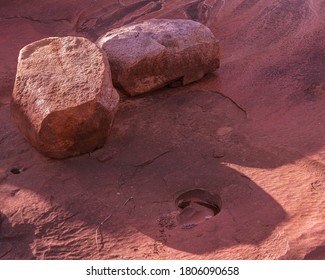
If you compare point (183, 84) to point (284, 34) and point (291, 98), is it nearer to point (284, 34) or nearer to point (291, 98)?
point (291, 98)

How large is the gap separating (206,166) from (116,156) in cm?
75

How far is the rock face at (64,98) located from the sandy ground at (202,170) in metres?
0.20

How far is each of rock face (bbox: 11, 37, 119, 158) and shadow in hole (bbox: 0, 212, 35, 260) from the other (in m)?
0.77

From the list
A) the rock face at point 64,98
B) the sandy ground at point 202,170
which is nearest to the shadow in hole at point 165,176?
the sandy ground at point 202,170

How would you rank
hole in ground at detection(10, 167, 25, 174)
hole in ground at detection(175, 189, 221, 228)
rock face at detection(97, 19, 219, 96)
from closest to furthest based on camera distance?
hole in ground at detection(175, 189, 221, 228)
hole in ground at detection(10, 167, 25, 174)
rock face at detection(97, 19, 219, 96)

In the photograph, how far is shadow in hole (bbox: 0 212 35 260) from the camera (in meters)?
→ 3.67

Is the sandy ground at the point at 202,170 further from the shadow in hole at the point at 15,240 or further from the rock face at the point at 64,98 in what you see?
the rock face at the point at 64,98

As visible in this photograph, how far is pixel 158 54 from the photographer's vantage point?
5.31 metres

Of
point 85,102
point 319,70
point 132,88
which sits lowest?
point 319,70

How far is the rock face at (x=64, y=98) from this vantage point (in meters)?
4.33

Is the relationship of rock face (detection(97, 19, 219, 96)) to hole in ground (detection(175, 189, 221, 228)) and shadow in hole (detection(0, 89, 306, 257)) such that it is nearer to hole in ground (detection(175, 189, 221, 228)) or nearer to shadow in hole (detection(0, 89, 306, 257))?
shadow in hole (detection(0, 89, 306, 257))

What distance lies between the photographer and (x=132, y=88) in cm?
535

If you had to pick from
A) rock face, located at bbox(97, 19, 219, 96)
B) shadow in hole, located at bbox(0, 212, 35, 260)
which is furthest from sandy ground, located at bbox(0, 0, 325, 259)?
rock face, located at bbox(97, 19, 219, 96)

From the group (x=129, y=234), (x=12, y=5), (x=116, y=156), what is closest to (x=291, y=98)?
(x=116, y=156)
